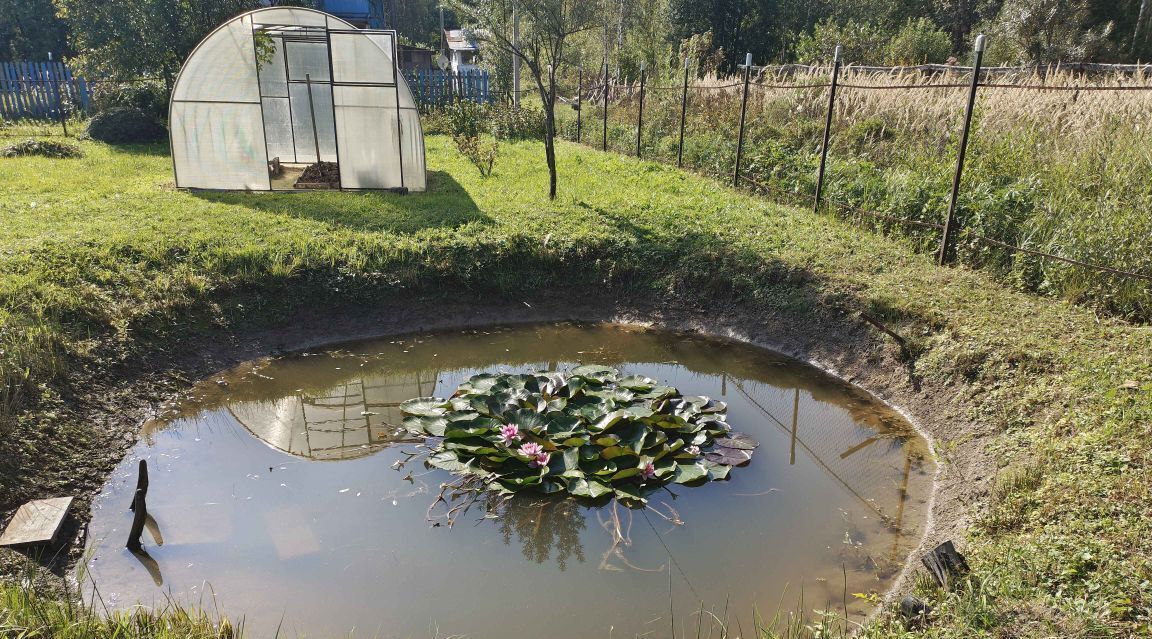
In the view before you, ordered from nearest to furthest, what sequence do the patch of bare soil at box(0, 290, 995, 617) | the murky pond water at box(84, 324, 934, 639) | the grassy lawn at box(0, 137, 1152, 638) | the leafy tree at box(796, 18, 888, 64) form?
the grassy lawn at box(0, 137, 1152, 638) < the murky pond water at box(84, 324, 934, 639) < the patch of bare soil at box(0, 290, 995, 617) < the leafy tree at box(796, 18, 888, 64)

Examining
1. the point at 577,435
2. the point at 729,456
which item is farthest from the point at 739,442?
the point at 577,435

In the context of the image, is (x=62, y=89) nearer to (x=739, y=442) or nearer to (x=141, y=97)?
(x=141, y=97)

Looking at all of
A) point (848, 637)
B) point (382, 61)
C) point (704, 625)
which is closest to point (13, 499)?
point (704, 625)

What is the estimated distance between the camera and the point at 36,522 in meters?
3.86

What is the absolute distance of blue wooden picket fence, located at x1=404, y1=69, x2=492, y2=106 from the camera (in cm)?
1856

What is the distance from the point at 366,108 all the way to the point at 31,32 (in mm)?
24378

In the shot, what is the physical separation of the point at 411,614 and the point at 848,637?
2.06 meters

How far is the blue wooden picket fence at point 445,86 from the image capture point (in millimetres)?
18562

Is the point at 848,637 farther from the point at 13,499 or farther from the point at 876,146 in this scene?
the point at 876,146

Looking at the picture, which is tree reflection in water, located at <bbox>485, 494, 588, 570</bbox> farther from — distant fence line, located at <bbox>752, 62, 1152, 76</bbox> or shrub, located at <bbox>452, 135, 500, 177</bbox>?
distant fence line, located at <bbox>752, 62, 1152, 76</bbox>

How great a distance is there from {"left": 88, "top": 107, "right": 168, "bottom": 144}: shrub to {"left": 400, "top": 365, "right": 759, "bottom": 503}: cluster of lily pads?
502 inches

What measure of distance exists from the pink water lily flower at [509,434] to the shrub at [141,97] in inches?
569

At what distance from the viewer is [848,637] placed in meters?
3.12

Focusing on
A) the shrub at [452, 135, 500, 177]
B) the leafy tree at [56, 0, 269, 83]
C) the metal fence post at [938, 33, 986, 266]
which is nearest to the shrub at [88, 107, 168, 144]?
the leafy tree at [56, 0, 269, 83]
